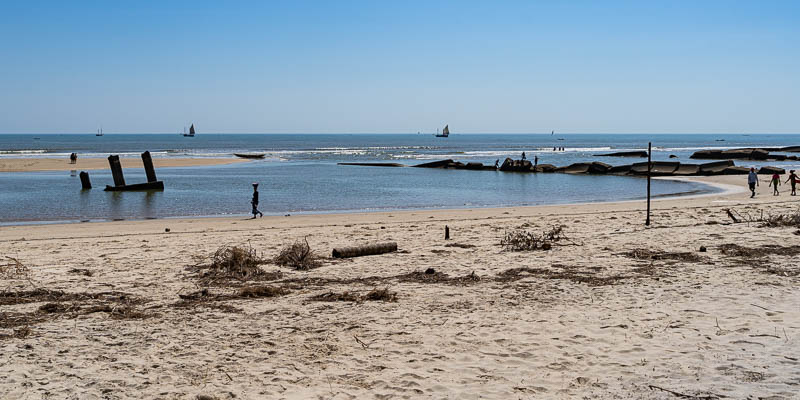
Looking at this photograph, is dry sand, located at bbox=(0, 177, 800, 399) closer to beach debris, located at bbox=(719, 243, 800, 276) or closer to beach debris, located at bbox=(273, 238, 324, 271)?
beach debris, located at bbox=(719, 243, 800, 276)

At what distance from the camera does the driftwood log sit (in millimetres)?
12249

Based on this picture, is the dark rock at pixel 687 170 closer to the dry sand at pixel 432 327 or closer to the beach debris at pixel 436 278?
the dry sand at pixel 432 327

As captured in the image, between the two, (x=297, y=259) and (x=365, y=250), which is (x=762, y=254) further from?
(x=297, y=259)

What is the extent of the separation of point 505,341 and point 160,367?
3477 mm

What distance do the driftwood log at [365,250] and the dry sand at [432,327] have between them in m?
0.26

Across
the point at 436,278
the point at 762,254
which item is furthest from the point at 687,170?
the point at 436,278

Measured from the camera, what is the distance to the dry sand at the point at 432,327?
5941 millimetres

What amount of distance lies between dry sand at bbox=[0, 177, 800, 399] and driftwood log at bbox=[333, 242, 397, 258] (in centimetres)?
26

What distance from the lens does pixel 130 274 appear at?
10.7 meters

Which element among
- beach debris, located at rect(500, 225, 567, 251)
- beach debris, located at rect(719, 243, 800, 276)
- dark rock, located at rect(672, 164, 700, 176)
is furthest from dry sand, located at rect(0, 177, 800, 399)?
dark rock, located at rect(672, 164, 700, 176)

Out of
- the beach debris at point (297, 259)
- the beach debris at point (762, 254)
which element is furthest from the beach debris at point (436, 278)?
the beach debris at point (762, 254)

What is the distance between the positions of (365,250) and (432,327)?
16.2ft

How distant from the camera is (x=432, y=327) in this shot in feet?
25.3

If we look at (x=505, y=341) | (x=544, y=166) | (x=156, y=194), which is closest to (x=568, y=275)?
(x=505, y=341)
